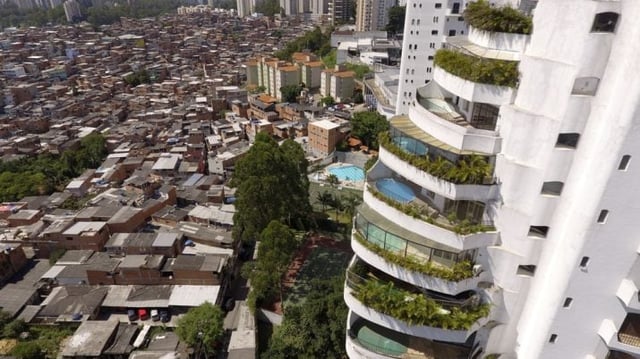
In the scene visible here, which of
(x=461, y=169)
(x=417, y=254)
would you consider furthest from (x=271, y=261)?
(x=461, y=169)

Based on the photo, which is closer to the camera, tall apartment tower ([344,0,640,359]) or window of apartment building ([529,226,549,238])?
tall apartment tower ([344,0,640,359])

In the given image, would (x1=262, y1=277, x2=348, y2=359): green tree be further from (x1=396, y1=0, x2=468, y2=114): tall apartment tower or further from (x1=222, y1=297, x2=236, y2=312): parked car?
(x1=396, y1=0, x2=468, y2=114): tall apartment tower

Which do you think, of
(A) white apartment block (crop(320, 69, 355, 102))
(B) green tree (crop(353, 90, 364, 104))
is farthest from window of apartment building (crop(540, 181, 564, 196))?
(B) green tree (crop(353, 90, 364, 104))

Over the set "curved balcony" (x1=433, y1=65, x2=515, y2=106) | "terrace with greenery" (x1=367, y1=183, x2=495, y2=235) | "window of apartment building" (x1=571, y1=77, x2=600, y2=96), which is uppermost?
"window of apartment building" (x1=571, y1=77, x2=600, y2=96)

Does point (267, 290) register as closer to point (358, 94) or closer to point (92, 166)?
point (92, 166)

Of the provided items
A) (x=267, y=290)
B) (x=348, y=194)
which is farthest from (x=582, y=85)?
(x=348, y=194)

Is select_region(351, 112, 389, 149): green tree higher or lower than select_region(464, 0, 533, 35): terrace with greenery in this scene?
lower

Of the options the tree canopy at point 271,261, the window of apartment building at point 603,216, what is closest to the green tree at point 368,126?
the tree canopy at point 271,261
